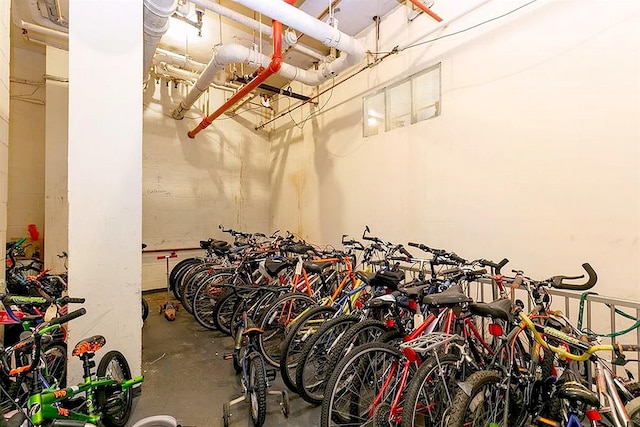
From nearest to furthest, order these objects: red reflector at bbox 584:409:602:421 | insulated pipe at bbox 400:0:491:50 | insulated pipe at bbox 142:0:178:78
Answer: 1. red reflector at bbox 584:409:602:421
2. insulated pipe at bbox 142:0:178:78
3. insulated pipe at bbox 400:0:491:50

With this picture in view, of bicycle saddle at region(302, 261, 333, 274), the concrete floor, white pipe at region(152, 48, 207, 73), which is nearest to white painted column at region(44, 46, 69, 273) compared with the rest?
white pipe at region(152, 48, 207, 73)

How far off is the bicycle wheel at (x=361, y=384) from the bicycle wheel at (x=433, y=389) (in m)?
0.16

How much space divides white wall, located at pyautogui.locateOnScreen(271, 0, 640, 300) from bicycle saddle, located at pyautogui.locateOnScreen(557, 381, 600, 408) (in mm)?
1641

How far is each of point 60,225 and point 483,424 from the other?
573 cm

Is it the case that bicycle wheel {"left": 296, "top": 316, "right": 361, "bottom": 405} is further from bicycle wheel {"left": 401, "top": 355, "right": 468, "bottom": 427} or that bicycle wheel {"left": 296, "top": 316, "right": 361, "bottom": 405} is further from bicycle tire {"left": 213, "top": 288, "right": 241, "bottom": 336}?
bicycle tire {"left": 213, "top": 288, "right": 241, "bottom": 336}

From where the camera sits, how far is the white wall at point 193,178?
17.9ft

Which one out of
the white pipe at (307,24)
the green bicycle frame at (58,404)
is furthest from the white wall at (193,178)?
the green bicycle frame at (58,404)

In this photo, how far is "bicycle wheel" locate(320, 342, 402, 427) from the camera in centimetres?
161

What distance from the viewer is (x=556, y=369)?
1.53 m

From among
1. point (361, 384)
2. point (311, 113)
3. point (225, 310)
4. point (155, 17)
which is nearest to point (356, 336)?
point (361, 384)

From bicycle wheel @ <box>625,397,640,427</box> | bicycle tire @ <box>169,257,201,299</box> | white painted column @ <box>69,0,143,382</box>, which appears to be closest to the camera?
bicycle wheel @ <box>625,397,640,427</box>

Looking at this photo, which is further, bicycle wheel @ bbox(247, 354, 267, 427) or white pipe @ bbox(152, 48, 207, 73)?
white pipe @ bbox(152, 48, 207, 73)

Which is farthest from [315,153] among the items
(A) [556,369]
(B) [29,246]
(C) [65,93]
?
(B) [29,246]

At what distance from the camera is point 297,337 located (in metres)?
2.33
